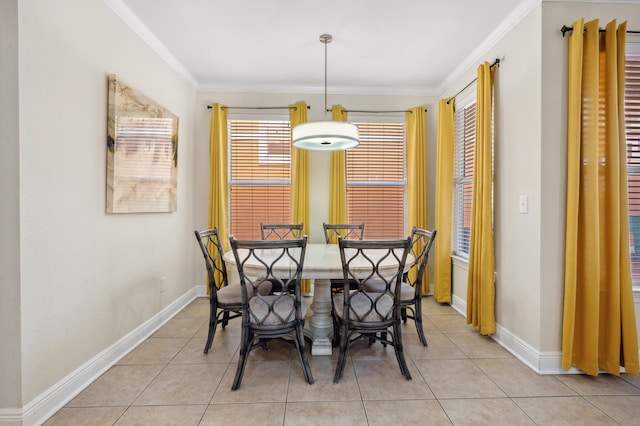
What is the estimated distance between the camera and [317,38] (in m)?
2.83

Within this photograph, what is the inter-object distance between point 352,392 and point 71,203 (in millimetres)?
2057

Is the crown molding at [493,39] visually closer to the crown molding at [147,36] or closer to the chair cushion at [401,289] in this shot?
the chair cushion at [401,289]

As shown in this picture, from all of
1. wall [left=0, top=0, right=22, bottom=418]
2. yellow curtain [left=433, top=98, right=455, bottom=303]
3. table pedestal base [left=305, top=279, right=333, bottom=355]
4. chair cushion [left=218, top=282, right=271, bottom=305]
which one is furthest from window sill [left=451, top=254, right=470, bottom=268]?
wall [left=0, top=0, right=22, bottom=418]

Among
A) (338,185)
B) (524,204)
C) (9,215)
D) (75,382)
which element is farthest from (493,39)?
(75,382)

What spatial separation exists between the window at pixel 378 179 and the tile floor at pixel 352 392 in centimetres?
180

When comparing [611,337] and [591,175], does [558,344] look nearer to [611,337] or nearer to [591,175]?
[611,337]

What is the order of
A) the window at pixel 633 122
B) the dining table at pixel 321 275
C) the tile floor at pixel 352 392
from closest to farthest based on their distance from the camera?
the tile floor at pixel 352 392
the dining table at pixel 321 275
the window at pixel 633 122

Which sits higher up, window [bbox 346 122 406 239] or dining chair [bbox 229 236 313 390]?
window [bbox 346 122 406 239]

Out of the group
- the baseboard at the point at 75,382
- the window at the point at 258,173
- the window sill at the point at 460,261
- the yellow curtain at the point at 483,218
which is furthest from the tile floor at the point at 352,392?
the window at the point at 258,173

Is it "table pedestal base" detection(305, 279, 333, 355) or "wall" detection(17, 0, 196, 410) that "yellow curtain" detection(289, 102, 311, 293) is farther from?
"wall" detection(17, 0, 196, 410)

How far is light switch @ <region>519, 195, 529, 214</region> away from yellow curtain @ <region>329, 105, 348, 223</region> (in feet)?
6.41

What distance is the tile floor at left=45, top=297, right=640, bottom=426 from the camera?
68.0 inches

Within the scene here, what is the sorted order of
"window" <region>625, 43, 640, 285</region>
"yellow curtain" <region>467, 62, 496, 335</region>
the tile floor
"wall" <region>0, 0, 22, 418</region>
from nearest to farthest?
"wall" <region>0, 0, 22, 418</region>, the tile floor, "window" <region>625, 43, 640, 285</region>, "yellow curtain" <region>467, 62, 496, 335</region>

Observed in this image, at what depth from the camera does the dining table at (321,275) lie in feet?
7.00
